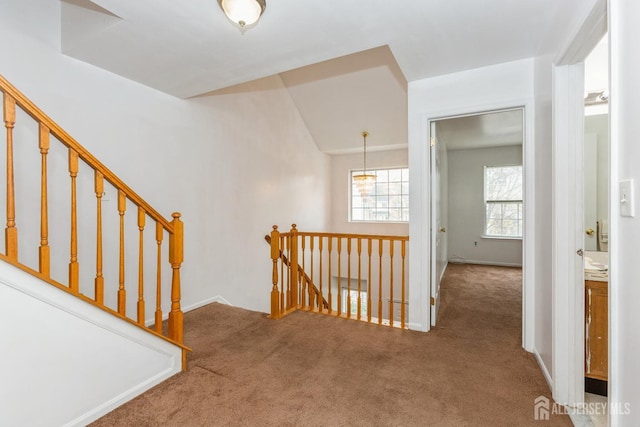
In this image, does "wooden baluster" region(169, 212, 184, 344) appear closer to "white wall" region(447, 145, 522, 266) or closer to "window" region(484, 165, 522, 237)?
"white wall" region(447, 145, 522, 266)

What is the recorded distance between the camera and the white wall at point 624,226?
0.93 metres

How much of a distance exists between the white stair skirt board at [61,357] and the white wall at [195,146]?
111 centimetres

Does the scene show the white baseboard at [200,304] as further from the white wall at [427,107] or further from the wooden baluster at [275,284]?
the white wall at [427,107]

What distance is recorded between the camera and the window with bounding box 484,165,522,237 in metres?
6.01

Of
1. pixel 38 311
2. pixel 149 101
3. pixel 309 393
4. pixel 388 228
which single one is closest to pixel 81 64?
pixel 149 101

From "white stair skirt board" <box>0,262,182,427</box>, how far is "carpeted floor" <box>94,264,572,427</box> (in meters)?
0.14

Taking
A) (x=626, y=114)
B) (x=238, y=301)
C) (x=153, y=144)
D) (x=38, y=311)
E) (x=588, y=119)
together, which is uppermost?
(x=588, y=119)

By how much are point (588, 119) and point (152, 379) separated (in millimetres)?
4097

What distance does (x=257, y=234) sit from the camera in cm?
419

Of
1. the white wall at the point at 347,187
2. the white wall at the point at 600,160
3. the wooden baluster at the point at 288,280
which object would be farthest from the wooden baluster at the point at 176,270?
the white wall at the point at 347,187

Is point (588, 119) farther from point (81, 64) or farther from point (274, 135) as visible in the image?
point (81, 64)

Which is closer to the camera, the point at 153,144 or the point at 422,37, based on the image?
the point at 422,37

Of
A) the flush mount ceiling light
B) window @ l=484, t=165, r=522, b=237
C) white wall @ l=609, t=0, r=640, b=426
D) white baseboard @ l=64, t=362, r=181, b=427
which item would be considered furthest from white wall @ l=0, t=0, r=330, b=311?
window @ l=484, t=165, r=522, b=237

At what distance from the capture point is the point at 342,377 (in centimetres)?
200
